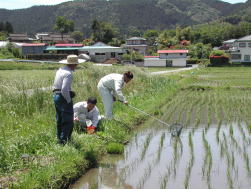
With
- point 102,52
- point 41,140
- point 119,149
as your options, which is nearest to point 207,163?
point 119,149

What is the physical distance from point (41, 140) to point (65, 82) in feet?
3.75

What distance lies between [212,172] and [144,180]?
1.02m

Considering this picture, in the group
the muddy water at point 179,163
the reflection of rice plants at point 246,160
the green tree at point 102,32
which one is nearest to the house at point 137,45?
the green tree at point 102,32

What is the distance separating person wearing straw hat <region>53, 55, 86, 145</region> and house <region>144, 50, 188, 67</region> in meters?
45.4

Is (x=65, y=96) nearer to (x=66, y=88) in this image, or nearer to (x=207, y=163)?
(x=66, y=88)

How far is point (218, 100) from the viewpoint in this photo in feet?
44.3

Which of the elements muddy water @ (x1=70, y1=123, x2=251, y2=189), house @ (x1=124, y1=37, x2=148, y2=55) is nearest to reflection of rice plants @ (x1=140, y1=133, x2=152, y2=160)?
muddy water @ (x1=70, y1=123, x2=251, y2=189)

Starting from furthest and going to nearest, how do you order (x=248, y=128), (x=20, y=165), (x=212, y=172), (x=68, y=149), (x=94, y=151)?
1. (x=248, y=128)
2. (x=94, y=151)
3. (x=68, y=149)
4. (x=212, y=172)
5. (x=20, y=165)

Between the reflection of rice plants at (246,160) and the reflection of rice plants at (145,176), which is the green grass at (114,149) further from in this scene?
the reflection of rice plants at (246,160)

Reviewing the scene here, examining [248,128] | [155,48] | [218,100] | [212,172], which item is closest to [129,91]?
[218,100]

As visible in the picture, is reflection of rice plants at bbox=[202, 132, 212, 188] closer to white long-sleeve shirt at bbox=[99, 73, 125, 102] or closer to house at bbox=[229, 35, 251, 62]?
white long-sleeve shirt at bbox=[99, 73, 125, 102]

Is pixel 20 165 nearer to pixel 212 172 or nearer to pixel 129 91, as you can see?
pixel 212 172

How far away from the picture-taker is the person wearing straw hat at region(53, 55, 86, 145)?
5.65 m

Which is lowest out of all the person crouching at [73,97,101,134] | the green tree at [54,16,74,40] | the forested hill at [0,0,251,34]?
the person crouching at [73,97,101,134]
